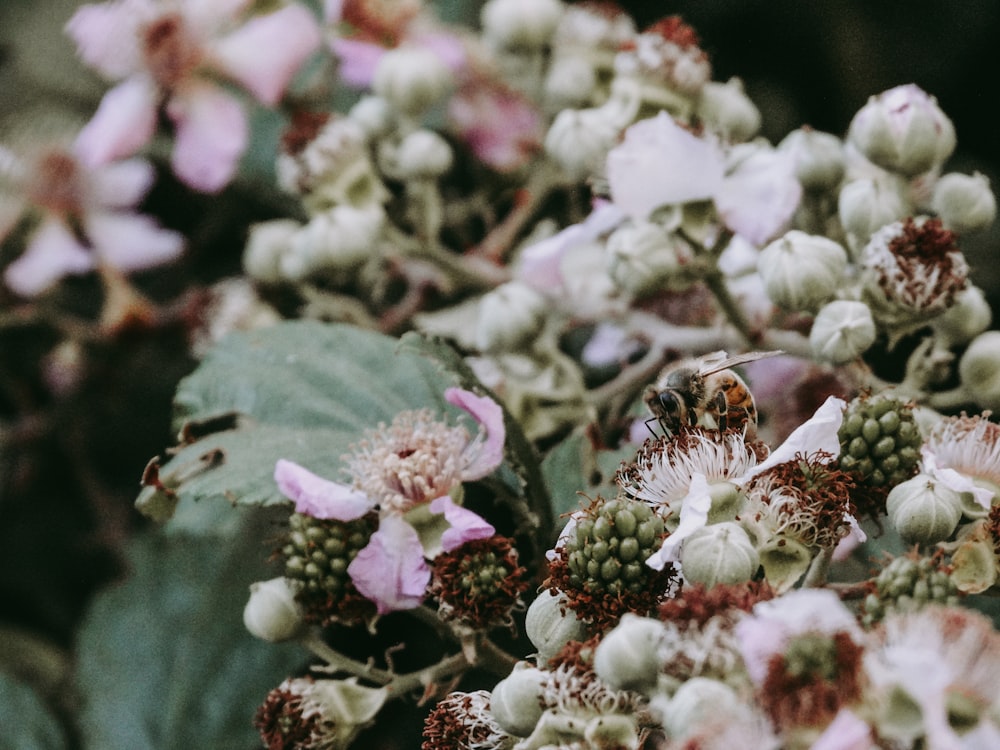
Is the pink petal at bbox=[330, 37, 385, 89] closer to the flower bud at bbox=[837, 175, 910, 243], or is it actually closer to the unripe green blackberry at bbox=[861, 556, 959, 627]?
the flower bud at bbox=[837, 175, 910, 243]

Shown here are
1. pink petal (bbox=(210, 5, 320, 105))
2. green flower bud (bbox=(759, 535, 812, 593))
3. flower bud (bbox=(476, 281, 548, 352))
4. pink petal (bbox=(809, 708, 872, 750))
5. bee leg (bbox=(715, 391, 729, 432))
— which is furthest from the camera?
pink petal (bbox=(210, 5, 320, 105))

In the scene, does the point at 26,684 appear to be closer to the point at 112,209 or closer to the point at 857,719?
the point at 112,209

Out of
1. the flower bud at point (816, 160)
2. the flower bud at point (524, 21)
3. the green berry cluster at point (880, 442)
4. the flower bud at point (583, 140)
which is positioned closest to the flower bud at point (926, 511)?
the green berry cluster at point (880, 442)

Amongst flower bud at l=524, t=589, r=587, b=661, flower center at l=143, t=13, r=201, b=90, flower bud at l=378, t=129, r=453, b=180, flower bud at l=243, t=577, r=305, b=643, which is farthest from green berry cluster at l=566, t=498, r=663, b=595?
flower center at l=143, t=13, r=201, b=90

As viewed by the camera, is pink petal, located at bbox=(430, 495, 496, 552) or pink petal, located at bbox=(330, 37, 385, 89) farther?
pink petal, located at bbox=(330, 37, 385, 89)

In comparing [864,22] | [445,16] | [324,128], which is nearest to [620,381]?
[324,128]

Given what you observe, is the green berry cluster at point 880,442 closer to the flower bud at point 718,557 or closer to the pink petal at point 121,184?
the flower bud at point 718,557

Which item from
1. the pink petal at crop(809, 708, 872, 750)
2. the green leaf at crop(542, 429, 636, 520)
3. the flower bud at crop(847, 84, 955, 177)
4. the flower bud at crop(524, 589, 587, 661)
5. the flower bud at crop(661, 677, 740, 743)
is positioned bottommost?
the green leaf at crop(542, 429, 636, 520)
